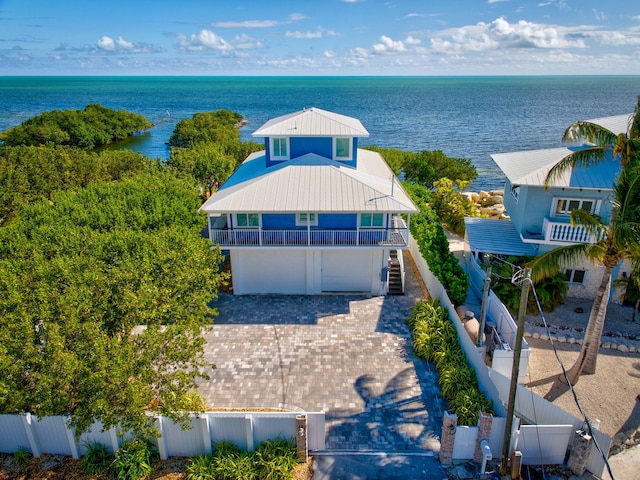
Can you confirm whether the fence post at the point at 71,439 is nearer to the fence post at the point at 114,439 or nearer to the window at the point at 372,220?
the fence post at the point at 114,439

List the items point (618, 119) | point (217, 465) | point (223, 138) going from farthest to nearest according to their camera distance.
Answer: point (223, 138), point (618, 119), point (217, 465)

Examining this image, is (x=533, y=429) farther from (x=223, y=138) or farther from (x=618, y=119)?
(x=223, y=138)

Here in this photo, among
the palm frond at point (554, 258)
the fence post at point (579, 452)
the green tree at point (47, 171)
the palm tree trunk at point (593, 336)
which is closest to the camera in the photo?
the fence post at point (579, 452)

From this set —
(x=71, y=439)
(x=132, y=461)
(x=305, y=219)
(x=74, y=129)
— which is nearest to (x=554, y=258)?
(x=305, y=219)

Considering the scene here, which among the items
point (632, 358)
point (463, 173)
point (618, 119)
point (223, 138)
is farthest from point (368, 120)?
point (632, 358)

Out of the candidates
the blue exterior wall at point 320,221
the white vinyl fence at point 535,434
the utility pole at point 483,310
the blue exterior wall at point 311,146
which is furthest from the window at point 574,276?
the blue exterior wall at point 311,146

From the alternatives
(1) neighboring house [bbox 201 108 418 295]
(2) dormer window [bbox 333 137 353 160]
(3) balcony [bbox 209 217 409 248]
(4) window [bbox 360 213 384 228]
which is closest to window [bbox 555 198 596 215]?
(1) neighboring house [bbox 201 108 418 295]
